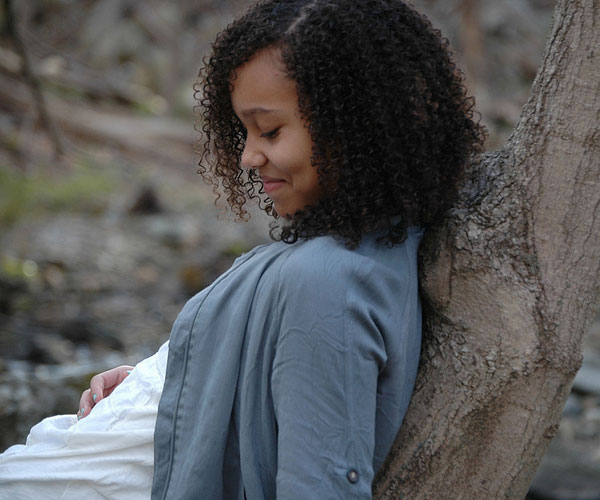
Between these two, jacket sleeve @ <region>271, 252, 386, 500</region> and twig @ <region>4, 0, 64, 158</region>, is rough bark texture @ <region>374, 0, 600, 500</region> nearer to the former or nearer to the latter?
jacket sleeve @ <region>271, 252, 386, 500</region>

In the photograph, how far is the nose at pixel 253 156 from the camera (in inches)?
59.8

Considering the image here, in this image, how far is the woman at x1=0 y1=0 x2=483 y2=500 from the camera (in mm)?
1323

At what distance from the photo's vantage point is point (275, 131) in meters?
1.49

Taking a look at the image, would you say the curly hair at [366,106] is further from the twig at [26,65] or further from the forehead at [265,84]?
the twig at [26,65]

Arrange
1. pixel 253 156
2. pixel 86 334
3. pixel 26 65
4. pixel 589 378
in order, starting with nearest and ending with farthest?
pixel 253 156 < pixel 26 65 < pixel 86 334 < pixel 589 378

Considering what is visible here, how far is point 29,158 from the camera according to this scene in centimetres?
919

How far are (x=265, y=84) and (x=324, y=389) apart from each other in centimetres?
60

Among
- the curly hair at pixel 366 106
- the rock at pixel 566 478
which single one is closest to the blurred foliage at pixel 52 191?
the rock at pixel 566 478

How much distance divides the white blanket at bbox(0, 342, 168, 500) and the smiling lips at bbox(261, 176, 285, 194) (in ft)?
1.53

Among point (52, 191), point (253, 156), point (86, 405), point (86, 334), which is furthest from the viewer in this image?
point (52, 191)

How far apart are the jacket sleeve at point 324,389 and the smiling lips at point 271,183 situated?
0.27 m

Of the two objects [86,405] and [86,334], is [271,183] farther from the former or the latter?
[86,334]

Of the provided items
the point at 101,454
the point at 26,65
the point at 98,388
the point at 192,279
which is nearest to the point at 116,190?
the point at 192,279

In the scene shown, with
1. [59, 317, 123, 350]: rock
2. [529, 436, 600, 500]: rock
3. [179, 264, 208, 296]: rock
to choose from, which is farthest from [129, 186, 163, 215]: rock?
[529, 436, 600, 500]: rock
